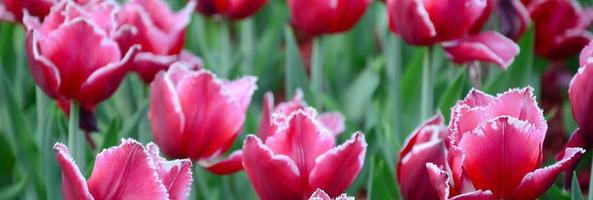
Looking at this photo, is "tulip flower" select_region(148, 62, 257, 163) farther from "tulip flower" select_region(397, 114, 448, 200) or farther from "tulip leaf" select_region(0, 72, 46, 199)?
"tulip leaf" select_region(0, 72, 46, 199)

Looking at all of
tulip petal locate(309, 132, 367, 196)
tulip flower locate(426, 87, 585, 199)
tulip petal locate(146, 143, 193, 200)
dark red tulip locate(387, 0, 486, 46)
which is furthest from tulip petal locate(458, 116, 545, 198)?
dark red tulip locate(387, 0, 486, 46)

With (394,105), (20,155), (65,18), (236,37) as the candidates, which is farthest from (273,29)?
(65,18)

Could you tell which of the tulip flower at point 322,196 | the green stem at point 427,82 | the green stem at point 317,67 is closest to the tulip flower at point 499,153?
the tulip flower at point 322,196

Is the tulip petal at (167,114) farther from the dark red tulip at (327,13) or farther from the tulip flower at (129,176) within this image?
the dark red tulip at (327,13)

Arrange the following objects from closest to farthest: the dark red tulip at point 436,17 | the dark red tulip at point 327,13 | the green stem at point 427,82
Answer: the dark red tulip at point 436,17
the green stem at point 427,82
the dark red tulip at point 327,13

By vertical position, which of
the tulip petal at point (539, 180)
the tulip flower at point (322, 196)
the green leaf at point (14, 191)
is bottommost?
the green leaf at point (14, 191)

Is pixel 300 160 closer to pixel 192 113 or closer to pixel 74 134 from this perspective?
pixel 192 113

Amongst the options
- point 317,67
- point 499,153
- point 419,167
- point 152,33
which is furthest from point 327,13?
point 499,153
